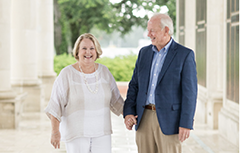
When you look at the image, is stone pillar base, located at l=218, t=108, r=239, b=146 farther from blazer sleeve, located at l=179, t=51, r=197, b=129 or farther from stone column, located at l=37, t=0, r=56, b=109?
stone column, located at l=37, t=0, r=56, b=109

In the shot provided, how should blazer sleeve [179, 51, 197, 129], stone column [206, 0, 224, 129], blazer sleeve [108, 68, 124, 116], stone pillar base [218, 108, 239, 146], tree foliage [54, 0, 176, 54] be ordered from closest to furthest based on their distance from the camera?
blazer sleeve [179, 51, 197, 129] → blazer sleeve [108, 68, 124, 116] → stone pillar base [218, 108, 239, 146] → stone column [206, 0, 224, 129] → tree foliage [54, 0, 176, 54]

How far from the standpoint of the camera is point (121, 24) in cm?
2450

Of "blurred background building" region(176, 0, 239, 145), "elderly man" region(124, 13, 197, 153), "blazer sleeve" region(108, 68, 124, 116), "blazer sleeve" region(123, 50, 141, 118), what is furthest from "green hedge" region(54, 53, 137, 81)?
"elderly man" region(124, 13, 197, 153)

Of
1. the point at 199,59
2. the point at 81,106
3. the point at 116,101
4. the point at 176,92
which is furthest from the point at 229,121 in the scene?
the point at 81,106

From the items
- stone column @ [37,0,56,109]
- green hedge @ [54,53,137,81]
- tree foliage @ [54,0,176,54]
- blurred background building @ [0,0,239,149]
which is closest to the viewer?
blurred background building @ [0,0,239,149]

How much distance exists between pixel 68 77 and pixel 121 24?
2132 cm

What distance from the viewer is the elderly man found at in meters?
3.28

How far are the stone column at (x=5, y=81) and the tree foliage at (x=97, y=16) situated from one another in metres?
14.7

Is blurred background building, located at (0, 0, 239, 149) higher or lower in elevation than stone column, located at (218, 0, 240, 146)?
higher

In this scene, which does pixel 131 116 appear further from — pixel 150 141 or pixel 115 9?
pixel 115 9

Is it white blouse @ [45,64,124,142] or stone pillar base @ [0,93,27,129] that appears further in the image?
stone pillar base @ [0,93,27,129]

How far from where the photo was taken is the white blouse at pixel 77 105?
11.3ft

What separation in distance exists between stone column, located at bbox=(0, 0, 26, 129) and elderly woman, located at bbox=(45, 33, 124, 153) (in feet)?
16.8

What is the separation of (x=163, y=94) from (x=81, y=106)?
2.51ft
